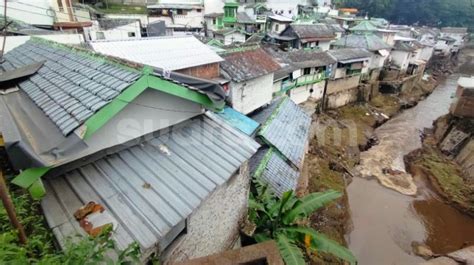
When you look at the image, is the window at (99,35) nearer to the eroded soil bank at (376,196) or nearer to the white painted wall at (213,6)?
the eroded soil bank at (376,196)

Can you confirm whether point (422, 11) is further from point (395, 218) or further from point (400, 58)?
point (395, 218)

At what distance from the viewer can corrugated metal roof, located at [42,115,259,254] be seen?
14.2ft

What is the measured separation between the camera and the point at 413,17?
86.2 meters

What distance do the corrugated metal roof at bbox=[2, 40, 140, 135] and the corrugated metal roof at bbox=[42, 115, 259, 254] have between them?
1203mm

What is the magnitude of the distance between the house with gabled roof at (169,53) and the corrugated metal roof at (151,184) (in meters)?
6.84

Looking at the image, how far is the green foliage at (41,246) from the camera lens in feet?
9.76

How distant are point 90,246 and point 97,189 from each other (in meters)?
1.61

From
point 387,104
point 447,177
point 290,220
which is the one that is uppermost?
point 290,220

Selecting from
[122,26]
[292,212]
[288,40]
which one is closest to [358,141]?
[288,40]

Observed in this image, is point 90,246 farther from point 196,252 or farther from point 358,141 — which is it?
point 358,141

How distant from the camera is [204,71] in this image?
1511cm

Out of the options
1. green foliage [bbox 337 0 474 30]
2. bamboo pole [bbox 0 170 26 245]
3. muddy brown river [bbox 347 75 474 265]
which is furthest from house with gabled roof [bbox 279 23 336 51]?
green foliage [bbox 337 0 474 30]

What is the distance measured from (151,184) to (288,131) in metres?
12.8

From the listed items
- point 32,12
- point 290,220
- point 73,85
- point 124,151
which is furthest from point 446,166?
point 32,12
